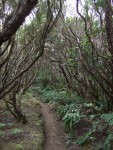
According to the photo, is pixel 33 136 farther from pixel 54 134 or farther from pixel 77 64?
pixel 77 64

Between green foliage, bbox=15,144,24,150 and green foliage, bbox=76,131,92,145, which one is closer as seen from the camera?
green foliage, bbox=15,144,24,150

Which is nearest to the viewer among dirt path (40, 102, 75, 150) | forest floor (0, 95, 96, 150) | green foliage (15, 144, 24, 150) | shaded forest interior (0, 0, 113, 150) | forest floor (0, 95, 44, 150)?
shaded forest interior (0, 0, 113, 150)

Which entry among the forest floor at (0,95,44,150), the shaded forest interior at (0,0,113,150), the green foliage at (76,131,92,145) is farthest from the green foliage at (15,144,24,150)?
the green foliage at (76,131,92,145)

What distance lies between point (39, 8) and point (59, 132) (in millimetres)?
5060

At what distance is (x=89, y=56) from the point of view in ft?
36.0

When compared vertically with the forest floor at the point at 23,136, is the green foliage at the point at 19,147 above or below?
below

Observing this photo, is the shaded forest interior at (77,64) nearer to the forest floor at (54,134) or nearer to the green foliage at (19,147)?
the forest floor at (54,134)

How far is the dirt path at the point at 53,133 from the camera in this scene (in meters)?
8.37

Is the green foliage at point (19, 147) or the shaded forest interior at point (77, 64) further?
the green foliage at point (19, 147)

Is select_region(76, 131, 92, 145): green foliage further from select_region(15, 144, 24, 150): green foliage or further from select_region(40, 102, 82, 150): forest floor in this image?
select_region(15, 144, 24, 150): green foliage

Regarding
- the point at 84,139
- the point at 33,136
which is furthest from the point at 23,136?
the point at 84,139

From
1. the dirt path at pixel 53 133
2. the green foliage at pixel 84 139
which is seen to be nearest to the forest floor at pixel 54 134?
the dirt path at pixel 53 133

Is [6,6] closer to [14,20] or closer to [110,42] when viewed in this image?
[110,42]

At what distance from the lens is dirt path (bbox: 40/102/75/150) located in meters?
8.37
